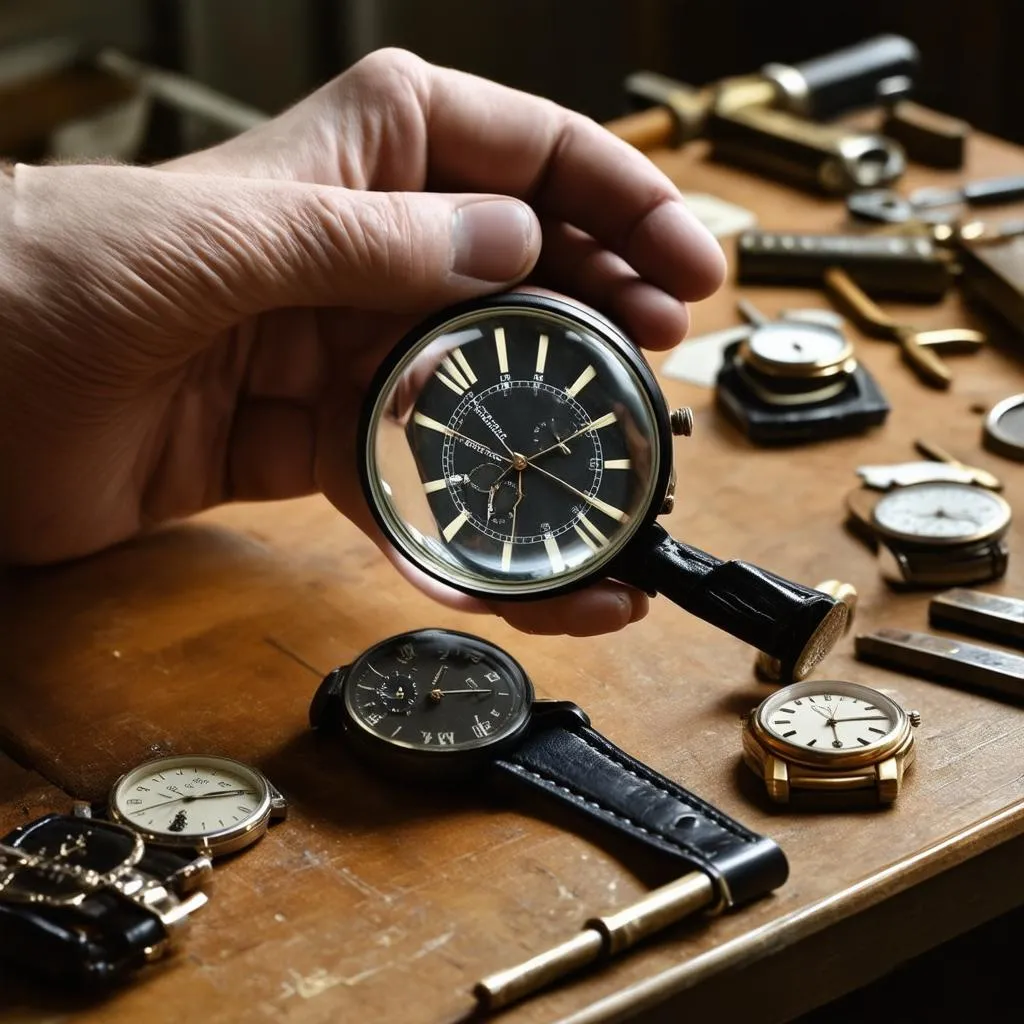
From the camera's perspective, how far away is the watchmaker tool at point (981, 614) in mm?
1617

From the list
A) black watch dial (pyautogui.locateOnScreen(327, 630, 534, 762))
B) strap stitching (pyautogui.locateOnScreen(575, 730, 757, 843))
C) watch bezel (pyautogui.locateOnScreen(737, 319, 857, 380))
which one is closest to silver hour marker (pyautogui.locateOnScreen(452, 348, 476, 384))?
black watch dial (pyautogui.locateOnScreen(327, 630, 534, 762))

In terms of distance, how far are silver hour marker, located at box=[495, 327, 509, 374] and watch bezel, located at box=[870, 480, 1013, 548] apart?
1.59ft

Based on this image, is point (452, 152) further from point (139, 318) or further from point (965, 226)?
point (965, 226)

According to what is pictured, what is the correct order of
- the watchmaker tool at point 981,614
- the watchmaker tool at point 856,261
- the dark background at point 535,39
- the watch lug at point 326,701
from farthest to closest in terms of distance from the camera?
the dark background at point 535,39
the watchmaker tool at point 856,261
the watchmaker tool at point 981,614
the watch lug at point 326,701

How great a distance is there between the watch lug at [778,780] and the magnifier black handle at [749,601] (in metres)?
0.10

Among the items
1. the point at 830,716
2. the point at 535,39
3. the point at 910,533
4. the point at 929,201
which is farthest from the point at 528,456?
the point at 535,39

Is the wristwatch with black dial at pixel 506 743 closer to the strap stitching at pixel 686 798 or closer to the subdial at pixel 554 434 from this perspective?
the strap stitching at pixel 686 798

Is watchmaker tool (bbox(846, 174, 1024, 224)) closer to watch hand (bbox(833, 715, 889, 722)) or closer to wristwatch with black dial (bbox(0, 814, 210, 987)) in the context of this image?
watch hand (bbox(833, 715, 889, 722))

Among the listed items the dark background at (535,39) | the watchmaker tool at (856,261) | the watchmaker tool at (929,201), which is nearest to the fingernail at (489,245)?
the watchmaker tool at (856,261)

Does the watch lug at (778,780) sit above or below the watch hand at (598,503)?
below

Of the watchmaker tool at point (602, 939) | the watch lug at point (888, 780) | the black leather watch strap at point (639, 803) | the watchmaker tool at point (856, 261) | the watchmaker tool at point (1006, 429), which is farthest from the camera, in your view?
the watchmaker tool at point (856, 261)

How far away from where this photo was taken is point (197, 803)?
4.54ft

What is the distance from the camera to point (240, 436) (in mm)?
1887

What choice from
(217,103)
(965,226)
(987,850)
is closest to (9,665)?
(987,850)
